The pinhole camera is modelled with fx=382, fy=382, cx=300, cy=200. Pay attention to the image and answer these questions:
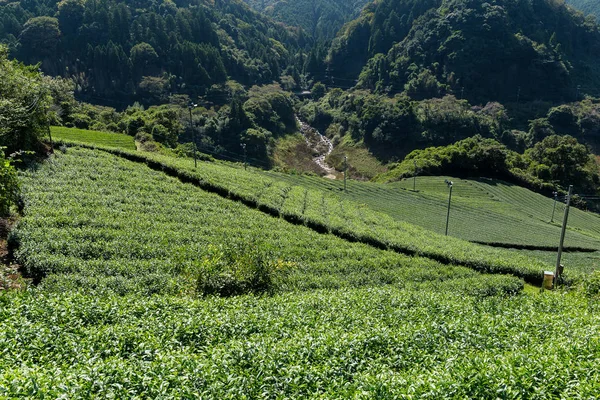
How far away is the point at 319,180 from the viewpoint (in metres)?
67.2

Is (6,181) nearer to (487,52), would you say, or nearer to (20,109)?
(20,109)

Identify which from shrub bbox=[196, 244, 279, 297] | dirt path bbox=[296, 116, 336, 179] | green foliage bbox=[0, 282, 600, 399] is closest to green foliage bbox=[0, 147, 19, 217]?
green foliage bbox=[0, 282, 600, 399]

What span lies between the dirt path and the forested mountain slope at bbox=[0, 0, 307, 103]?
32871 millimetres

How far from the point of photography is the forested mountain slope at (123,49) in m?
117

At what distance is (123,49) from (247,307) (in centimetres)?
13564

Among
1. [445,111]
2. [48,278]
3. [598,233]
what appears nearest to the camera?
[48,278]

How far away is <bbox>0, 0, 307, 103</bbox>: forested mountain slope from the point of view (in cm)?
11656

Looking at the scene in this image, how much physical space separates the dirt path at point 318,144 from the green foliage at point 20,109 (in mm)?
74716

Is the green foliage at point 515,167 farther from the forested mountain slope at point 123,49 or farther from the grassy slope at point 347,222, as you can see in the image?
the forested mountain slope at point 123,49

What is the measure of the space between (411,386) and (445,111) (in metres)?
115

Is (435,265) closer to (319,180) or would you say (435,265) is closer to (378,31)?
(319,180)

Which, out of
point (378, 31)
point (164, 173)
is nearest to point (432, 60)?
point (378, 31)

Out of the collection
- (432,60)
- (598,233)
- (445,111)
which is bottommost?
(598,233)

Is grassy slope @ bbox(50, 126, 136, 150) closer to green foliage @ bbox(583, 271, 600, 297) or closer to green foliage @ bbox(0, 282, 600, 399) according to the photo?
green foliage @ bbox(0, 282, 600, 399)
